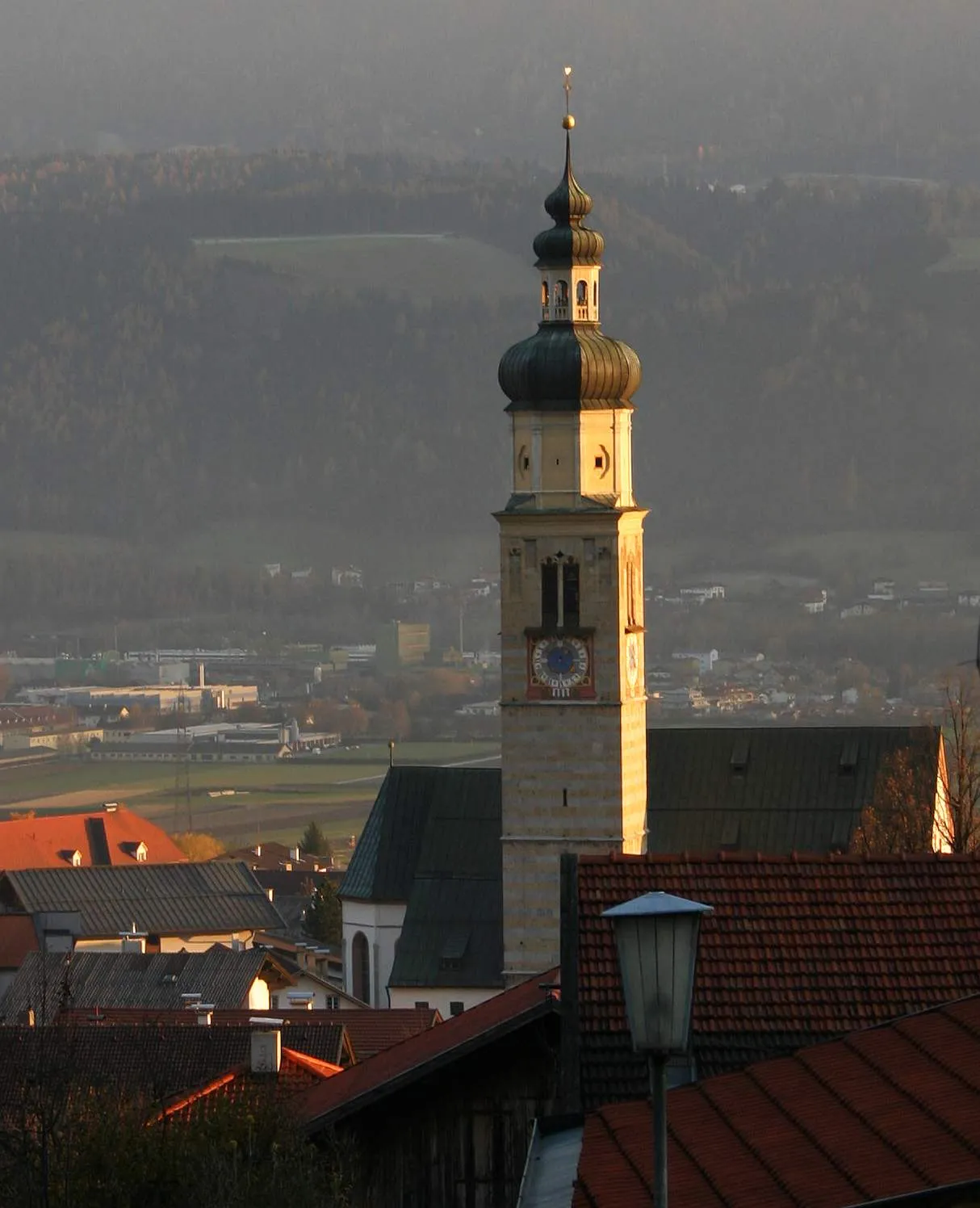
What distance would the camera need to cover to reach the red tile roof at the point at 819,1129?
12.4 m

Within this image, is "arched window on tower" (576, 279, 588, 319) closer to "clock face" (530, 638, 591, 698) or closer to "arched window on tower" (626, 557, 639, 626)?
"arched window on tower" (626, 557, 639, 626)

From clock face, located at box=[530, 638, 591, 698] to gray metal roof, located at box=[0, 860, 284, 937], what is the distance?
2481 centimetres

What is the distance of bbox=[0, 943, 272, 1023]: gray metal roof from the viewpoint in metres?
55.8

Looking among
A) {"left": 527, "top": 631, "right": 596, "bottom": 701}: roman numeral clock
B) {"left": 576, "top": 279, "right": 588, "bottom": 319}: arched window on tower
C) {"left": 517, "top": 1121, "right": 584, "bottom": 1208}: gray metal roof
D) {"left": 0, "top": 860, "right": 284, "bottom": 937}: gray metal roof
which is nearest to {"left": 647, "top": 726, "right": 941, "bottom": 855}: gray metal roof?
{"left": 527, "top": 631, "right": 596, "bottom": 701}: roman numeral clock

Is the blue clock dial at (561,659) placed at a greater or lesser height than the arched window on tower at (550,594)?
lesser

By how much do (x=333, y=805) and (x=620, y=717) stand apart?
104m

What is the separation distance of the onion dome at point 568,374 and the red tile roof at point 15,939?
53.8 ft

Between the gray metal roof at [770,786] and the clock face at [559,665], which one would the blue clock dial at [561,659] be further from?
the gray metal roof at [770,786]

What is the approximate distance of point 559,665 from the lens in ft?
191

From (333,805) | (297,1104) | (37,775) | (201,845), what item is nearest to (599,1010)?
(297,1104)

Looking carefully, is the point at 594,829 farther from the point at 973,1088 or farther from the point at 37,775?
the point at 37,775

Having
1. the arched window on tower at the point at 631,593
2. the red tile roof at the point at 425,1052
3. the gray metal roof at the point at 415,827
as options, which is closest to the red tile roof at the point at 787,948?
the red tile roof at the point at 425,1052

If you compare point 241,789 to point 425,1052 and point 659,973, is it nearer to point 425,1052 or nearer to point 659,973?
point 425,1052

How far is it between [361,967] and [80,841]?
38.6 metres
